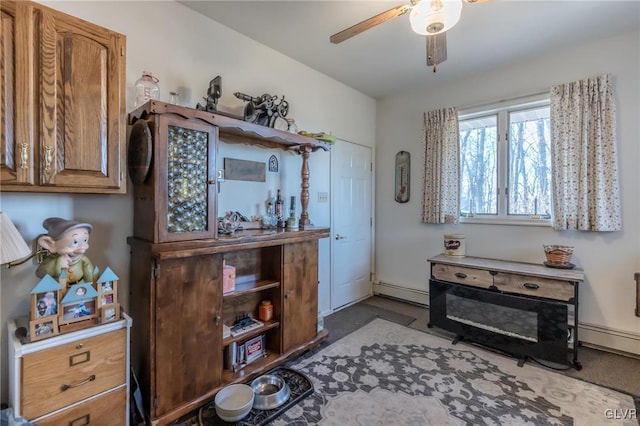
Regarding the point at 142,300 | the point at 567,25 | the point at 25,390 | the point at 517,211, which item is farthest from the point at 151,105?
the point at 517,211

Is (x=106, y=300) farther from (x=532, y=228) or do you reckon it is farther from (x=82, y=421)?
(x=532, y=228)

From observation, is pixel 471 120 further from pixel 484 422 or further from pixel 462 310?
pixel 484 422

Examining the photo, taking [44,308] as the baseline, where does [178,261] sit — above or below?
above

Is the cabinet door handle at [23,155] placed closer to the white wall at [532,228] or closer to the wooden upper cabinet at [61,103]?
the wooden upper cabinet at [61,103]

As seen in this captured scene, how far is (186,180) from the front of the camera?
73.0 inches

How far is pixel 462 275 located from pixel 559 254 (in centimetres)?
86

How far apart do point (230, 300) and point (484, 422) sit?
1905mm

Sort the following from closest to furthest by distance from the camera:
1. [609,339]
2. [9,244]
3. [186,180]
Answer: [9,244] < [186,180] < [609,339]

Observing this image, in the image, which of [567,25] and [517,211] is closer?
[567,25]

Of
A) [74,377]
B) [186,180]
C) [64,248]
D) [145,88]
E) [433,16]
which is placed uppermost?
[433,16]

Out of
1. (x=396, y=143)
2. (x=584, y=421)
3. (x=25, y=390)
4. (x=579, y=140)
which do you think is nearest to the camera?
(x=25, y=390)

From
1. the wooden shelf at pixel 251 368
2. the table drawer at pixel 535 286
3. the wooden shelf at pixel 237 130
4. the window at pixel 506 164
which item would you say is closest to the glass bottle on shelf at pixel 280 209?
the wooden shelf at pixel 237 130

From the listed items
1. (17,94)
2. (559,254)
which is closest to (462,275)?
(559,254)

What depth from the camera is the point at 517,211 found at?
3205 millimetres
